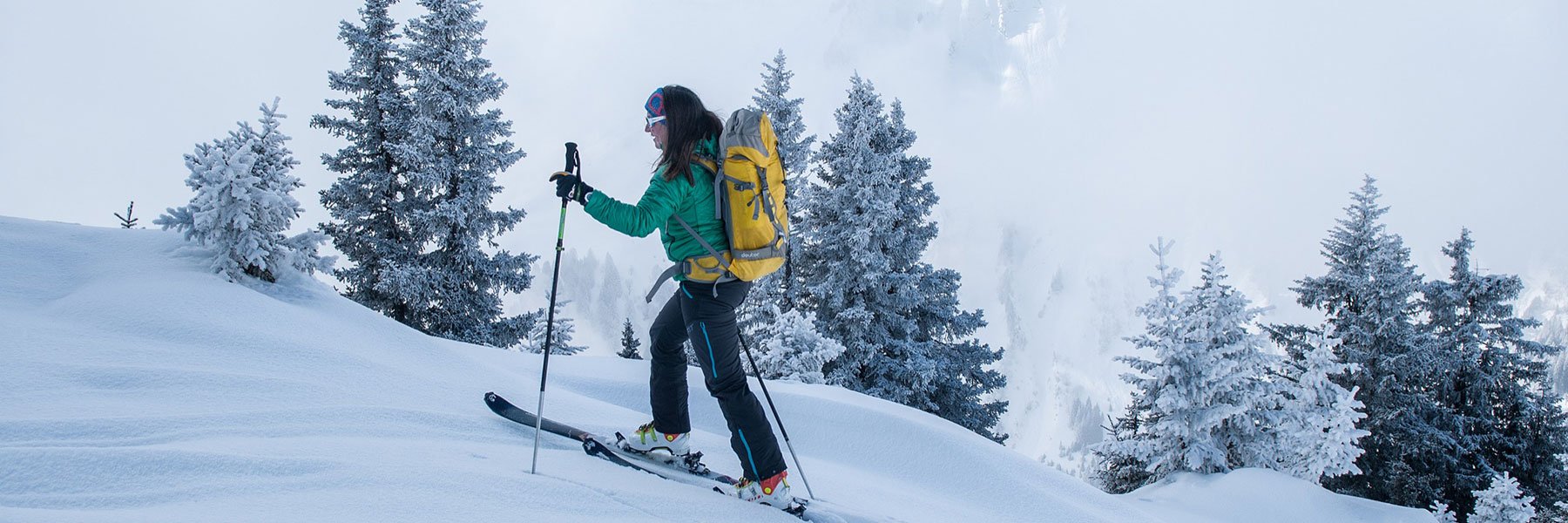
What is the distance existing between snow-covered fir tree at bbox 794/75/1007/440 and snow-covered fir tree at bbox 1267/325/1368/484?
774 cm

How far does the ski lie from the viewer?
4598mm

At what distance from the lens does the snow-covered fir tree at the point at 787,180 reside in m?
22.9

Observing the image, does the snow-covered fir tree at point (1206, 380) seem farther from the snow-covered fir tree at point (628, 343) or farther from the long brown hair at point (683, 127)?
the snow-covered fir tree at point (628, 343)

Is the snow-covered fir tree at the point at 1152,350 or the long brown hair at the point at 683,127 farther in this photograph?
the snow-covered fir tree at the point at 1152,350

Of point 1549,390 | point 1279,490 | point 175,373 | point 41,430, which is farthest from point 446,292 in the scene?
point 1549,390

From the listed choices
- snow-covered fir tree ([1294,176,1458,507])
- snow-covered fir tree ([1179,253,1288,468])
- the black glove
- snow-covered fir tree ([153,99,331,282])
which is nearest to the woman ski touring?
the black glove

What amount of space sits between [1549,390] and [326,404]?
122 feet

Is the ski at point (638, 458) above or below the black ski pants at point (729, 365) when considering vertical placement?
below

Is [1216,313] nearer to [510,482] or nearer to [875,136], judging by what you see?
[875,136]

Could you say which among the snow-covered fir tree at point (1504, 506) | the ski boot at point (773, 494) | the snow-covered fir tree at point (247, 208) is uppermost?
the snow-covered fir tree at point (247, 208)

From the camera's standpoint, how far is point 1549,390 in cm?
2673

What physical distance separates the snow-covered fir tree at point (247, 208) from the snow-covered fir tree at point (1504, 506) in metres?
24.5

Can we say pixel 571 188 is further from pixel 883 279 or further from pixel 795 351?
pixel 883 279

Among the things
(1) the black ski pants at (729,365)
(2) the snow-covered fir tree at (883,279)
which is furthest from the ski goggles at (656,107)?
(2) the snow-covered fir tree at (883,279)
